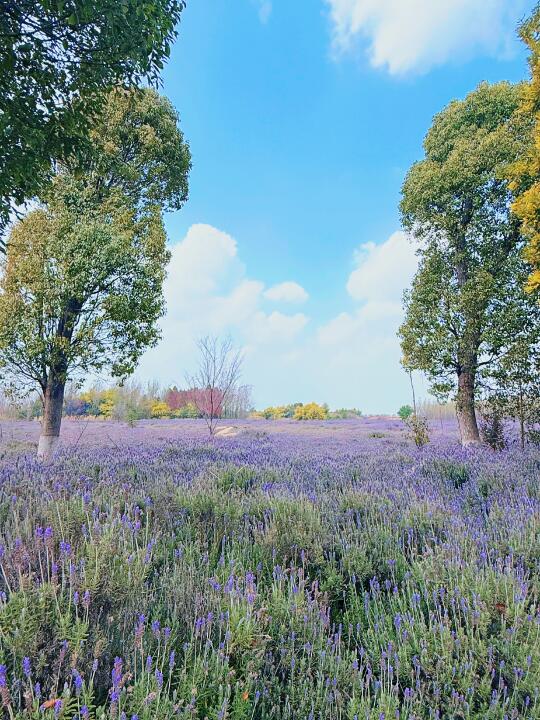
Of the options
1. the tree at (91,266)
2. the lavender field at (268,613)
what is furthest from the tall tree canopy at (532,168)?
the tree at (91,266)

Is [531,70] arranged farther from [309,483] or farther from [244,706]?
[244,706]

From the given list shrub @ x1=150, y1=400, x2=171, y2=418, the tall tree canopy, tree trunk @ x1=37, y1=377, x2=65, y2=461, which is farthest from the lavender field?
shrub @ x1=150, y1=400, x2=171, y2=418

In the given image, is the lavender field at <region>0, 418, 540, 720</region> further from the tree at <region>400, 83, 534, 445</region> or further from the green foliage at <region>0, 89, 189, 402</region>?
the tree at <region>400, 83, 534, 445</region>

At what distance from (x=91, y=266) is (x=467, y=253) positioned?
1000 centimetres

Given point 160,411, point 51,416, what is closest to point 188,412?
point 160,411

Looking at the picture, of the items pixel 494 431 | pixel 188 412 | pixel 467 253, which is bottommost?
pixel 494 431

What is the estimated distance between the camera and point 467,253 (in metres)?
11.6

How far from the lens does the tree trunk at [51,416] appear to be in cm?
899

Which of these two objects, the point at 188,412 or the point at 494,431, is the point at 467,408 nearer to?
the point at 494,431

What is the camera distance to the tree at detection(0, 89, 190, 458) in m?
8.75

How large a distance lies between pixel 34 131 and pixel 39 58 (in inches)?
38.6

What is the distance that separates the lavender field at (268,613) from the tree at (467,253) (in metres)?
8.14

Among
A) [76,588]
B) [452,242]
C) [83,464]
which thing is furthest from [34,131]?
[452,242]

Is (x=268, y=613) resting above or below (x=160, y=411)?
below
